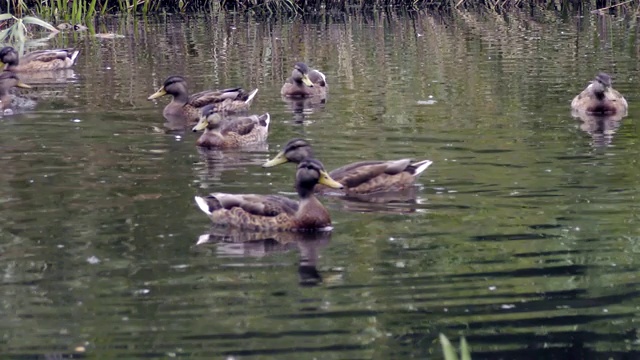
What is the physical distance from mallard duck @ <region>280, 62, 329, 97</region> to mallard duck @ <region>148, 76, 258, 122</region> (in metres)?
1.07

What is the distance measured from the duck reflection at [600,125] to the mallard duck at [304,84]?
408 centimetres

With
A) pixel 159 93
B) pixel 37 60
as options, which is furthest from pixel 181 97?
pixel 37 60

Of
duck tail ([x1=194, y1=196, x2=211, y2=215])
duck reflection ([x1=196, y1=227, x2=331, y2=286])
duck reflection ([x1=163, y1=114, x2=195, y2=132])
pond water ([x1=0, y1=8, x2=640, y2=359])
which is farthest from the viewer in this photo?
duck reflection ([x1=163, y1=114, x2=195, y2=132])

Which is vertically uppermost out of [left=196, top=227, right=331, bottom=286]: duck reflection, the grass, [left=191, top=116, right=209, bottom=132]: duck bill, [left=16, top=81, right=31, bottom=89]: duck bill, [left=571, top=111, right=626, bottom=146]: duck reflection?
the grass

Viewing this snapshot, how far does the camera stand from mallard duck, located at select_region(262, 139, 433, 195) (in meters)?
12.0

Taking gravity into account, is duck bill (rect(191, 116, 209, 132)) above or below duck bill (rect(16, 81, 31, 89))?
below

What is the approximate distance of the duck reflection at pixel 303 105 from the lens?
1705 centimetres

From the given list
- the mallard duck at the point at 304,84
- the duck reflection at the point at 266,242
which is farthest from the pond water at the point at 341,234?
the mallard duck at the point at 304,84

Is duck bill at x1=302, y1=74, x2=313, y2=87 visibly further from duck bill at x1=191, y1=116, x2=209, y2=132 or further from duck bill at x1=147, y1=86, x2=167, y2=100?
duck bill at x1=191, y1=116, x2=209, y2=132

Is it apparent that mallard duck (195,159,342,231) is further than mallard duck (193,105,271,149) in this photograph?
No

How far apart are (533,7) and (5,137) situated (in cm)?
2480

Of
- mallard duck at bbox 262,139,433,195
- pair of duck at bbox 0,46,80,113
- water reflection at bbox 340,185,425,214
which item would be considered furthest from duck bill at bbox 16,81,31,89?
water reflection at bbox 340,185,425,214

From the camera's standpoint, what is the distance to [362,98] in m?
18.3

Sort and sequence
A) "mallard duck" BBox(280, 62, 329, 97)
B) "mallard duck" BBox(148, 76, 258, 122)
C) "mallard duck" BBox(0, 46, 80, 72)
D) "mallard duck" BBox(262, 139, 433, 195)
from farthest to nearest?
1. "mallard duck" BBox(0, 46, 80, 72)
2. "mallard duck" BBox(280, 62, 329, 97)
3. "mallard duck" BBox(148, 76, 258, 122)
4. "mallard duck" BBox(262, 139, 433, 195)
